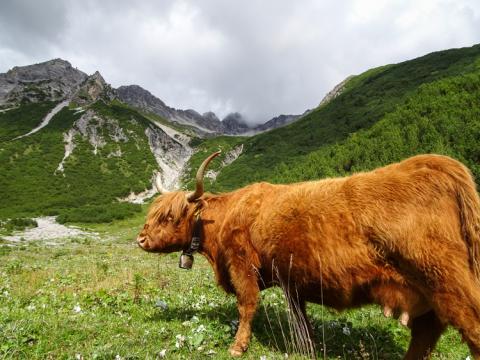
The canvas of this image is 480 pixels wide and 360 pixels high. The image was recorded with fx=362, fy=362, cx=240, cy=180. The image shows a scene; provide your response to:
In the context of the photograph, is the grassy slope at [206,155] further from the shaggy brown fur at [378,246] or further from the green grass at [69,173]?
the shaggy brown fur at [378,246]

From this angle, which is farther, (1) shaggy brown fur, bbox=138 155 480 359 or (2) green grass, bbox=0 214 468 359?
(2) green grass, bbox=0 214 468 359

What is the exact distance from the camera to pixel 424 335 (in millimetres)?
5176

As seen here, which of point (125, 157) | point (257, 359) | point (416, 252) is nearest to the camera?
point (416, 252)

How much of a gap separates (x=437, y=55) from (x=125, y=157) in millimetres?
94160

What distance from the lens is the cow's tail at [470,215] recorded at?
4.21m

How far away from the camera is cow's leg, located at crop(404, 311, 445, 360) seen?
512 centimetres

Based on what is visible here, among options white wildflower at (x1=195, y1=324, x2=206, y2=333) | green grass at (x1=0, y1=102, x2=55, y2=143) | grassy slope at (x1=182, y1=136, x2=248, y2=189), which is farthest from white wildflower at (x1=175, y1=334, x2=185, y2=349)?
green grass at (x1=0, y1=102, x2=55, y2=143)

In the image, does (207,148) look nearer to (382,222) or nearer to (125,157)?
(125,157)

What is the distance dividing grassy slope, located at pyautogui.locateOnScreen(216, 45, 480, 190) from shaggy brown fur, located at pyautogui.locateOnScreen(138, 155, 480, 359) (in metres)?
65.0

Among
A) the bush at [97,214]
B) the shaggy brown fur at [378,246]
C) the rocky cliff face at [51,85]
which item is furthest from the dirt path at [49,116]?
the shaggy brown fur at [378,246]

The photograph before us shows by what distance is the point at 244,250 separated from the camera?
6.04 meters

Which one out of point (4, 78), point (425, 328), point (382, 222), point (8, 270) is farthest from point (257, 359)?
point (4, 78)

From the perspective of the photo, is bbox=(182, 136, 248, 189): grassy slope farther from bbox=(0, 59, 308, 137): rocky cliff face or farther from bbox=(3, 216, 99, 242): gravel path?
bbox=(0, 59, 308, 137): rocky cliff face

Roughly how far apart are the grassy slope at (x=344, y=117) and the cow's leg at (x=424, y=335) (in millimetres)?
65825
